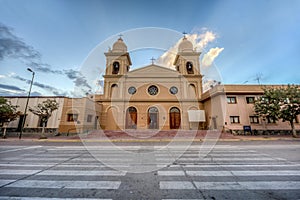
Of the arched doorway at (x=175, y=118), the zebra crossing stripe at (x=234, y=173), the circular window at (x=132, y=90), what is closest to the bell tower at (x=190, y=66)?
the arched doorway at (x=175, y=118)

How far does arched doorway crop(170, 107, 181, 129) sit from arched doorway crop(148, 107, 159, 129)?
217cm

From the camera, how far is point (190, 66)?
902 inches

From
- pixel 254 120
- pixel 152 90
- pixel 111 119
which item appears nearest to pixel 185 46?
pixel 152 90

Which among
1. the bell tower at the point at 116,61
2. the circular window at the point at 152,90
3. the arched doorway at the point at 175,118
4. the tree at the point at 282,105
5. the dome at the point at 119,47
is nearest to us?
the tree at the point at 282,105

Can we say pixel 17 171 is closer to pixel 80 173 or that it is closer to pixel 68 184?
pixel 80 173

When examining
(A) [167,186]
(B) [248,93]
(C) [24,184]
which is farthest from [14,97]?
(B) [248,93]

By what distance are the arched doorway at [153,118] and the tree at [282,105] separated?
38.6ft

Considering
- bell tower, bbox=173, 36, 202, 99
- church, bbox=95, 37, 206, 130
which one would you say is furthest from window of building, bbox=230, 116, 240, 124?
bell tower, bbox=173, 36, 202, 99

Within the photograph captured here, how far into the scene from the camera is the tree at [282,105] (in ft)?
44.5

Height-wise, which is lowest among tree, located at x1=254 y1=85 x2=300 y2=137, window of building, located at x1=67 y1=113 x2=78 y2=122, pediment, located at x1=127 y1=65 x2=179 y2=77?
window of building, located at x1=67 y1=113 x2=78 y2=122

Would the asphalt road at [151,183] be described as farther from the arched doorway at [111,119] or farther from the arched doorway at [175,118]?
the arched doorway at [175,118]

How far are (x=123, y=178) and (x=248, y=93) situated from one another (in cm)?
1775

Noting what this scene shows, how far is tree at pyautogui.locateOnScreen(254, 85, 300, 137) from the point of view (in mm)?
13570

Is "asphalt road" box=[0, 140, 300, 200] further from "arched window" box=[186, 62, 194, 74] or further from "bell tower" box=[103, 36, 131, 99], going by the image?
"arched window" box=[186, 62, 194, 74]
